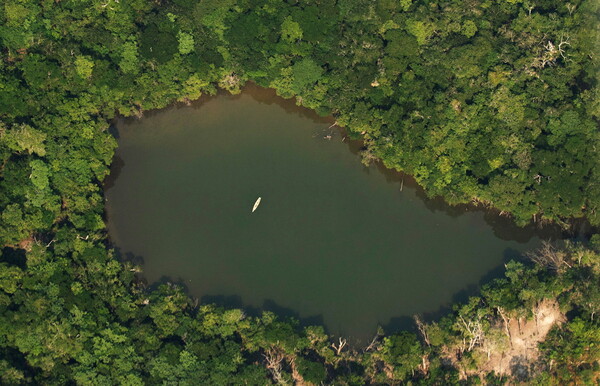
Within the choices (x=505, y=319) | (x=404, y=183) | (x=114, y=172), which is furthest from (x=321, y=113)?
(x=505, y=319)

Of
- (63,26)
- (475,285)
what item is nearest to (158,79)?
(63,26)

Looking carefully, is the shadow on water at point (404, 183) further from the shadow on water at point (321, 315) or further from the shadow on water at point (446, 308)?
the shadow on water at point (446, 308)

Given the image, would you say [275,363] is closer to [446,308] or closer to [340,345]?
[340,345]

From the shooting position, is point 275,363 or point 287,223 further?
point 287,223

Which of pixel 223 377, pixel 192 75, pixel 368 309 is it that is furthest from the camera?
pixel 192 75

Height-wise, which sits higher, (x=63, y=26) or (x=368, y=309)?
(x=63, y=26)

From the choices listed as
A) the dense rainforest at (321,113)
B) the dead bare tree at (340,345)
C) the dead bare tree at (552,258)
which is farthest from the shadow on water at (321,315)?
the dead bare tree at (552,258)

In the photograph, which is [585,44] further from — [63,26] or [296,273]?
[63,26]
